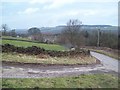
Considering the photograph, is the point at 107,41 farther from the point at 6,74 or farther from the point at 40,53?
the point at 6,74

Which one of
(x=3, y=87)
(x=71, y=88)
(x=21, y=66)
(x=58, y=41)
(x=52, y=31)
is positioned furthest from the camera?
(x=52, y=31)

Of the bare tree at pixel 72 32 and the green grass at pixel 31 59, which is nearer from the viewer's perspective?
the green grass at pixel 31 59

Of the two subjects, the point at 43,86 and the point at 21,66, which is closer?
the point at 43,86

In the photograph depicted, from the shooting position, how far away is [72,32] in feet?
151

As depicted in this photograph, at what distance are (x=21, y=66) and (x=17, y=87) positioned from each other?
6.38m

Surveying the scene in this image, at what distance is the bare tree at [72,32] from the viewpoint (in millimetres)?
44631

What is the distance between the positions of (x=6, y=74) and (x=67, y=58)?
31.0 feet

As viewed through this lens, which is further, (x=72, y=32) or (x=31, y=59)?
(x=72, y=32)

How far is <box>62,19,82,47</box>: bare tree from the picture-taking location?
44.6 meters

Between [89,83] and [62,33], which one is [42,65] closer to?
[89,83]

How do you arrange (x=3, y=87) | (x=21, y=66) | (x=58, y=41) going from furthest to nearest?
(x=58, y=41) < (x=21, y=66) < (x=3, y=87)

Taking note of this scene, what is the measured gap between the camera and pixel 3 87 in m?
8.98

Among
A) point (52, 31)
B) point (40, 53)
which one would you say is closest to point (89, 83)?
point (40, 53)

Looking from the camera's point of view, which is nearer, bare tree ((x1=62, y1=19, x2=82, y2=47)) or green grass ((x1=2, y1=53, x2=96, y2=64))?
green grass ((x1=2, y1=53, x2=96, y2=64))
